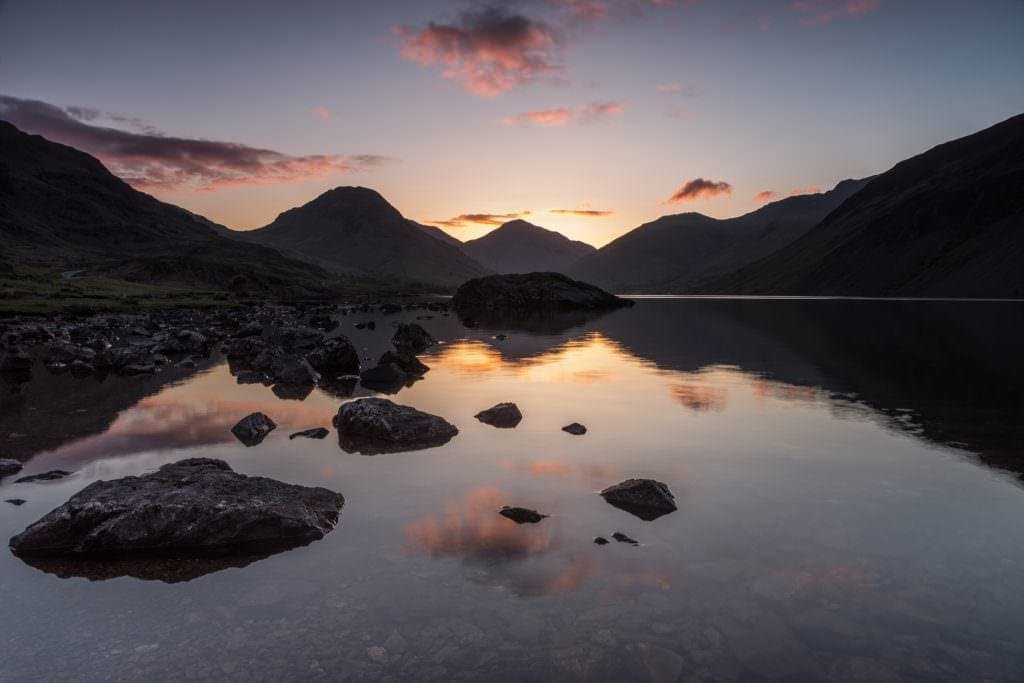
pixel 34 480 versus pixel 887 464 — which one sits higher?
pixel 887 464

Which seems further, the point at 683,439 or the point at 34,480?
the point at 683,439

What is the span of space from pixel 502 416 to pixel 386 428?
4.63 meters

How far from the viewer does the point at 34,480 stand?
14.9 metres

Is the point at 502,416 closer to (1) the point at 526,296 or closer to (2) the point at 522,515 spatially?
(2) the point at 522,515

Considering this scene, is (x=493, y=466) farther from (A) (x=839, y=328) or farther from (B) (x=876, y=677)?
(A) (x=839, y=328)

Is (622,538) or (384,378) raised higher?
(622,538)

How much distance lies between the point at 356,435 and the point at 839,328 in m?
65.3

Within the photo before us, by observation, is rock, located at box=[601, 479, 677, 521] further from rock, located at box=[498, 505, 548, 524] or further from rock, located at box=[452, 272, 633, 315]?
rock, located at box=[452, 272, 633, 315]

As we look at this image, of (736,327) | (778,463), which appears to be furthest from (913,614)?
(736,327)

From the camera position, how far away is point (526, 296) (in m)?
145

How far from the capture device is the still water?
7.64 metres

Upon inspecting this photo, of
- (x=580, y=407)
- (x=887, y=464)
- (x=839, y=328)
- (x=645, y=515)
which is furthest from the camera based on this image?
(x=839, y=328)

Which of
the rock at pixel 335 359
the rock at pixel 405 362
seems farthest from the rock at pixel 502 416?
the rock at pixel 335 359

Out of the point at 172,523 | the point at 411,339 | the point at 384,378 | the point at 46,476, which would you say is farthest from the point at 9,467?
the point at 411,339
